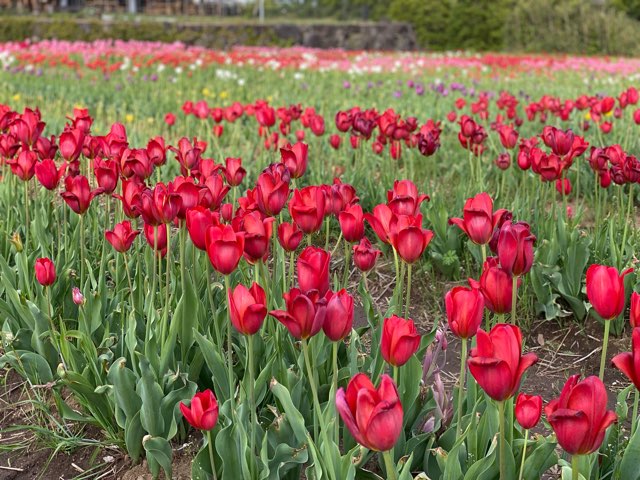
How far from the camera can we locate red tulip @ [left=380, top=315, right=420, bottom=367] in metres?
1.33

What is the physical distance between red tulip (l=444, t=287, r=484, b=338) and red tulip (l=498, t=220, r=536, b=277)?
16 centimetres

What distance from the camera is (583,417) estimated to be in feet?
3.59

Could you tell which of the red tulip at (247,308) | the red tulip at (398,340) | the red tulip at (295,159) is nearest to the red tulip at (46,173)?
the red tulip at (295,159)

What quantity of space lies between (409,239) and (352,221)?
0.22 meters

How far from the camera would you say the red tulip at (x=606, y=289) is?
4.37 feet

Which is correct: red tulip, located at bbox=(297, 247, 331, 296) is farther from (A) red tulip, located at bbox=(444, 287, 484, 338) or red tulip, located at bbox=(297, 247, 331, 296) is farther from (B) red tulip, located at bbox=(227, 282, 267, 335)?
(A) red tulip, located at bbox=(444, 287, 484, 338)

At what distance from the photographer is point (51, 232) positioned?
2.92 meters

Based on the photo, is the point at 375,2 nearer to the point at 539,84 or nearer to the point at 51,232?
the point at 539,84

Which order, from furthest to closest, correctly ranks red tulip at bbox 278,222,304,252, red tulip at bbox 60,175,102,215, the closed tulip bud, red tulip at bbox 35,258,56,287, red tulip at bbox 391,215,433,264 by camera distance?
1. red tulip at bbox 60,175,102,215
2. red tulip at bbox 35,258,56,287
3. red tulip at bbox 278,222,304,252
4. red tulip at bbox 391,215,433,264
5. the closed tulip bud

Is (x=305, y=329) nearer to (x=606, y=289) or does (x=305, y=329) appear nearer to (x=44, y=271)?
(x=606, y=289)

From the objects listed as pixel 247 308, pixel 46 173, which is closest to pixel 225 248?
pixel 247 308

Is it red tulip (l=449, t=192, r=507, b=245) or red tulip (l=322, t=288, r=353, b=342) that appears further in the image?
red tulip (l=449, t=192, r=507, b=245)

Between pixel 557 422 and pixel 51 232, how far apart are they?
2.32 meters

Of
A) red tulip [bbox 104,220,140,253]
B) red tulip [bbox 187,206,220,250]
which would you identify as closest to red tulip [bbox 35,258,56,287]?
red tulip [bbox 104,220,140,253]
